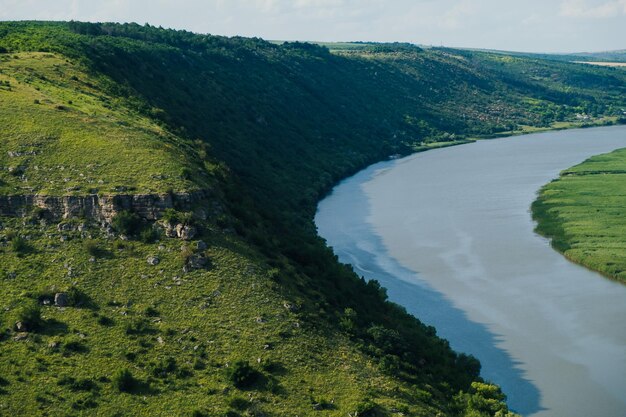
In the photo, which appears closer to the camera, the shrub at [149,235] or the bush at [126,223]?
the shrub at [149,235]

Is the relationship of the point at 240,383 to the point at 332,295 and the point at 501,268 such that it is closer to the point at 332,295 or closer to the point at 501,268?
the point at 332,295

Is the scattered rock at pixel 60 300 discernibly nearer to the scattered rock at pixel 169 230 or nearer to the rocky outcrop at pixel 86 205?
the rocky outcrop at pixel 86 205

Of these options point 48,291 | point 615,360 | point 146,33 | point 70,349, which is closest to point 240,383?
point 70,349

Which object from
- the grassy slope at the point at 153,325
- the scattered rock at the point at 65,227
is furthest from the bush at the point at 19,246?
the scattered rock at the point at 65,227

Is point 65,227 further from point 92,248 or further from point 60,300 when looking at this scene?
point 60,300

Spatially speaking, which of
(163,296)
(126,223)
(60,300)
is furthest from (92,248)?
(163,296)

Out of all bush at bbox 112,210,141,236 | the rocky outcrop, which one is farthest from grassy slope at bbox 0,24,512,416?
bush at bbox 112,210,141,236
